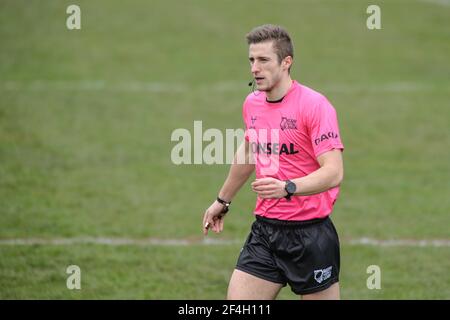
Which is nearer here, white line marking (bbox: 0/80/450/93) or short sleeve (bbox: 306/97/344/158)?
short sleeve (bbox: 306/97/344/158)

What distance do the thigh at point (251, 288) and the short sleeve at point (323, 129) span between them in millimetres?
1254

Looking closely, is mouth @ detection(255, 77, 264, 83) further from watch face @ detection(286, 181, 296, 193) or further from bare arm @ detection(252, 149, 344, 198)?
watch face @ detection(286, 181, 296, 193)

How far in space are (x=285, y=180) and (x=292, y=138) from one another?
1.21 ft

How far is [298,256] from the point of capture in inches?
277

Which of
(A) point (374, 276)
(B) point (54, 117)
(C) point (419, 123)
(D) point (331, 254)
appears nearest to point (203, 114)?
(B) point (54, 117)

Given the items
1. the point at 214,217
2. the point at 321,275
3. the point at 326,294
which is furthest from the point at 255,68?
the point at 326,294

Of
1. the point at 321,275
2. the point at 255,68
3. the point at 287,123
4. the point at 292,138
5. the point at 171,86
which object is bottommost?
the point at 321,275

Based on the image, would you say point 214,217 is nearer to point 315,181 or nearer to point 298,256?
point 298,256

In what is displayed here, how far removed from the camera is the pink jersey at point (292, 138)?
22.2 ft

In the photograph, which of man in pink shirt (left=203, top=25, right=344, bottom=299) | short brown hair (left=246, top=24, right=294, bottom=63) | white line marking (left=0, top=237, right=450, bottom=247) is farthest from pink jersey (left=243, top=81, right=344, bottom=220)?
white line marking (left=0, top=237, right=450, bottom=247)

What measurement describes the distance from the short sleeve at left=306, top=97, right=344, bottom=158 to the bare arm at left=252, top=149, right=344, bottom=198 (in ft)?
0.19

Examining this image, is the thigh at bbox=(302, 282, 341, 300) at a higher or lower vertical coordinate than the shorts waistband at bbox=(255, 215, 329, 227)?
lower

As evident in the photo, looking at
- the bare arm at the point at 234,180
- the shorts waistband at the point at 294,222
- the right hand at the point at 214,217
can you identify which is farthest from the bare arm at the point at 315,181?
the right hand at the point at 214,217

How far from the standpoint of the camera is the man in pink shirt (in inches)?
272
